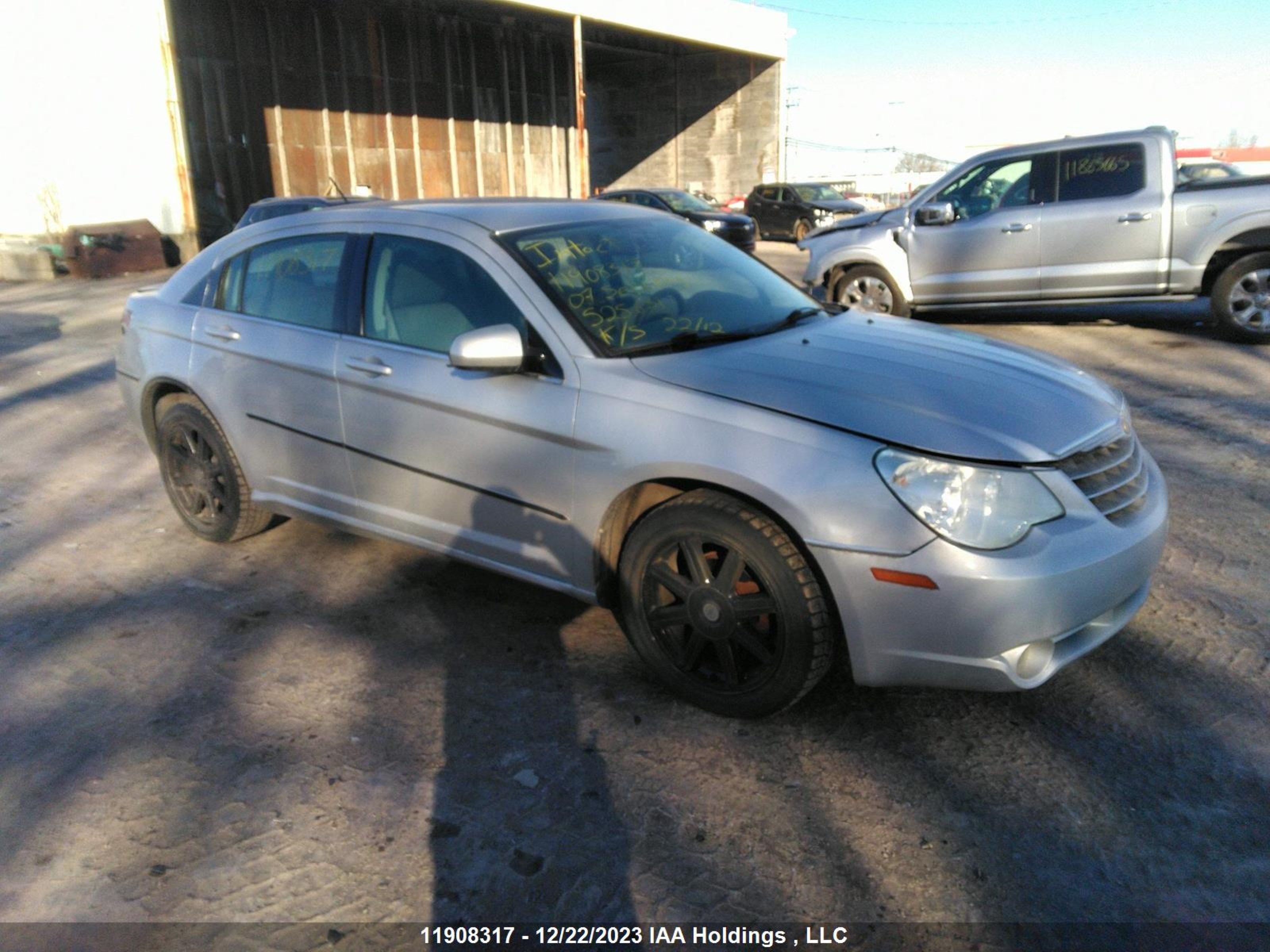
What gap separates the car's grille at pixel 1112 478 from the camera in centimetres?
301

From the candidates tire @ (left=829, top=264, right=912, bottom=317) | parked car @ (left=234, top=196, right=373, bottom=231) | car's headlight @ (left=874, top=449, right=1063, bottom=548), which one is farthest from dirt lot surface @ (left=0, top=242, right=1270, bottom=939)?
parked car @ (left=234, top=196, right=373, bottom=231)

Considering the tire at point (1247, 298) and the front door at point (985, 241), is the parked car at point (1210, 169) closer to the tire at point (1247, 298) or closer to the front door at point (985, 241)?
the front door at point (985, 241)

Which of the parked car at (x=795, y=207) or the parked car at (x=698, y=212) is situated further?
the parked car at (x=795, y=207)

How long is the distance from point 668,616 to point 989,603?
1.00m

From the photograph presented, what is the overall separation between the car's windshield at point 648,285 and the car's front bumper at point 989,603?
1.13m

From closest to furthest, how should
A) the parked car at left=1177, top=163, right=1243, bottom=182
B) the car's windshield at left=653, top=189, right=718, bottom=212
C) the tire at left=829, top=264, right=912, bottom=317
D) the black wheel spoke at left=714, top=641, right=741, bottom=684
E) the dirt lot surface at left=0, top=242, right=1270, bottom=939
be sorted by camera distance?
the dirt lot surface at left=0, top=242, right=1270, bottom=939
the black wheel spoke at left=714, top=641, right=741, bottom=684
the tire at left=829, top=264, right=912, bottom=317
the parked car at left=1177, top=163, right=1243, bottom=182
the car's windshield at left=653, top=189, right=718, bottom=212

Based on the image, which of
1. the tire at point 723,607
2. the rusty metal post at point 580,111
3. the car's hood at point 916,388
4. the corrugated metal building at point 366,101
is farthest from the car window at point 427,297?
the rusty metal post at point 580,111

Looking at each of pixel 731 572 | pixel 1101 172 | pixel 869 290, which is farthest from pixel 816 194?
pixel 731 572

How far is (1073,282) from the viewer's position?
367 inches

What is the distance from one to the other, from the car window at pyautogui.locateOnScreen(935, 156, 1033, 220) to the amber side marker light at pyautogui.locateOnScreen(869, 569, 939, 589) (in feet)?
25.7

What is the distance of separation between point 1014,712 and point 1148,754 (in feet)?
1.34

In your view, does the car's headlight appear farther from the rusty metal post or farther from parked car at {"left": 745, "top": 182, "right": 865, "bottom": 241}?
the rusty metal post

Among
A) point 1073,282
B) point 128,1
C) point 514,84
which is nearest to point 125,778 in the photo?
point 1073,282

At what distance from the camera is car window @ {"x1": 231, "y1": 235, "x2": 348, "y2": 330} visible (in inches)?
164
